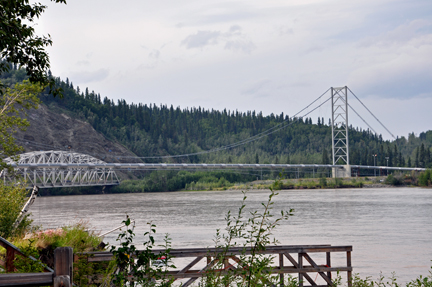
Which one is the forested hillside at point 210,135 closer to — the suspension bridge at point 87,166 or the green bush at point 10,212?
the suspension bridge at point 87,166

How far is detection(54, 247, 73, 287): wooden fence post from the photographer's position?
268cm

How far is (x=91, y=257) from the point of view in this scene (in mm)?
8344

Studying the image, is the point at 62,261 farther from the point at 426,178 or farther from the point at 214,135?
the point at 214,135

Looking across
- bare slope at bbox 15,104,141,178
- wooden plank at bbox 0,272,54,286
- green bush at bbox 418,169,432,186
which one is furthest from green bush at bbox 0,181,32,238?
bare slope at bbox 15,104,141,178

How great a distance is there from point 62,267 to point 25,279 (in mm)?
186

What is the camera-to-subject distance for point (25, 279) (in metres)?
2.61

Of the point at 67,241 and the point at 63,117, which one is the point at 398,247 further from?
the point at 63,117

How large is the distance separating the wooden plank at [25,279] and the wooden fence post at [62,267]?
0.04m

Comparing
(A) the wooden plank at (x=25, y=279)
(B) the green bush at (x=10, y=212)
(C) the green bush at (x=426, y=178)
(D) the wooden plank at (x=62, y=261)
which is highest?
(D) the wooden plank at (x=62, y=261)

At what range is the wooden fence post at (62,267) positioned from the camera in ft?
8.79

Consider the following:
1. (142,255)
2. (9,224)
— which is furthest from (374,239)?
(142,255)

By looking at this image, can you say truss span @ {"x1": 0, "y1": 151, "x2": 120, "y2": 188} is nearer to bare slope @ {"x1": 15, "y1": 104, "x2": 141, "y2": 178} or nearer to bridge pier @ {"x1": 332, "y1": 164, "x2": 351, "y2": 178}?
bare slope @ {"x1": 15, "y1": 104, "x2": 141, "y2": 178}

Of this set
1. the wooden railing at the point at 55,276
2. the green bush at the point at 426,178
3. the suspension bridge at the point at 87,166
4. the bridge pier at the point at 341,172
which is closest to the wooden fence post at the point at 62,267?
the wooden railing at the point at 55,276

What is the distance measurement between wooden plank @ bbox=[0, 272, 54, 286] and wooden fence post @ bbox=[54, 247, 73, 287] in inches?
1.6
